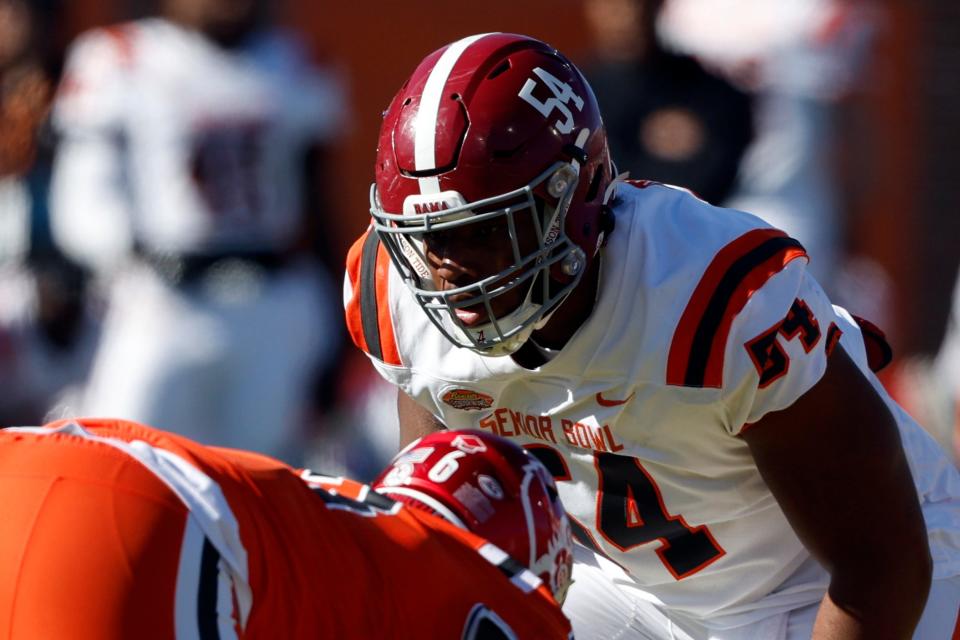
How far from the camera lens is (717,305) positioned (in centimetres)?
273

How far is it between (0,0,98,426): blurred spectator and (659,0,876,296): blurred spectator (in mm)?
2482

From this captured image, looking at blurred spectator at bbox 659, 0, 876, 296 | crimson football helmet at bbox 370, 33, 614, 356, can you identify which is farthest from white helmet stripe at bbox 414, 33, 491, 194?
blurred spectator at bbox 659, 0, 876, 296

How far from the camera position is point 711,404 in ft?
9.11

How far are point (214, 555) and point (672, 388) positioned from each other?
34.7 inches

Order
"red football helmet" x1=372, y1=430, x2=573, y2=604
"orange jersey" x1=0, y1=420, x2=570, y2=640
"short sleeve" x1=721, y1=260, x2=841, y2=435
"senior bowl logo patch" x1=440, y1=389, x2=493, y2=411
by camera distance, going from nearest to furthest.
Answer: "orange jersey" x1=0, y1=420, x2=570, y2=640 < "red football helmet" x1=372, y1=430, x2=573, y2=604 < "short sleeve" x1=721, y1=260, x2=841, y2=435 < "senior bowl logo patch" x1=440, y1=389, x2=493, y2=411

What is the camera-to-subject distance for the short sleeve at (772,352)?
2.70 m

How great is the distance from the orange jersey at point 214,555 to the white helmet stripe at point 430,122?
1.84ft

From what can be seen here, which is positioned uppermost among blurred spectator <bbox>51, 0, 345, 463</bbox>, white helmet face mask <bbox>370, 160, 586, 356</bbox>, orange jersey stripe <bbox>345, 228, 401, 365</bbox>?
white helmet face mask <bbox>370, 160, 586, 356</bbox>

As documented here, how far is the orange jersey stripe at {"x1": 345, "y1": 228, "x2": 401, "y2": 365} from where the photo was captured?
309 centimetres

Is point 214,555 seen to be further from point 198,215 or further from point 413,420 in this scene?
point 198,215

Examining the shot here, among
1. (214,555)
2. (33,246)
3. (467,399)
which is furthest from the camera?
(33,246)

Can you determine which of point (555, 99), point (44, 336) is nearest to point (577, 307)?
point (555, 99)

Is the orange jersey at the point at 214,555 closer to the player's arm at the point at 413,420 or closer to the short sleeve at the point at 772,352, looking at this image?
the short sleeve at the point at 772,352

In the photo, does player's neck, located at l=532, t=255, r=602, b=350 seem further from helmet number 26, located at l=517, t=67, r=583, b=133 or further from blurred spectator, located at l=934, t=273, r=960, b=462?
blurred spectator, located at l=934, t=273, r=960, b=462
